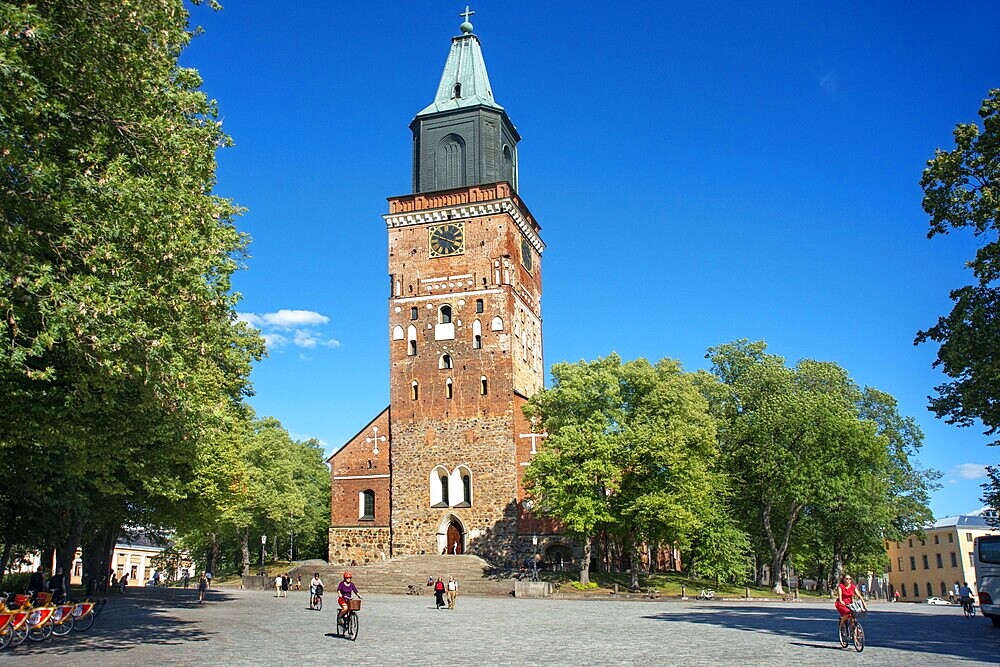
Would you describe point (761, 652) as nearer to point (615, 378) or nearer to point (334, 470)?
point (615, 378)

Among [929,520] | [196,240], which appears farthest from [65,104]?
[929,520]

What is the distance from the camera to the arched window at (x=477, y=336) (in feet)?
167

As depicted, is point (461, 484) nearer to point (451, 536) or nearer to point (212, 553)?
point (451, 536)

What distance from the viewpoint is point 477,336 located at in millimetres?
51000

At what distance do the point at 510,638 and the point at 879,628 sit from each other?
34.3 ft

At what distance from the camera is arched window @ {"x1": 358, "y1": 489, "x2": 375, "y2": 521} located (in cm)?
5169

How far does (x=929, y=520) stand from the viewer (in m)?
55.0

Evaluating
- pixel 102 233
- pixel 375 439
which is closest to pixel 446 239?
pixel 375 439

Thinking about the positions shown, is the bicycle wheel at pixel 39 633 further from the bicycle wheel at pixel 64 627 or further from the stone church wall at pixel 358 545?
the stone church wall at pixel 358 545

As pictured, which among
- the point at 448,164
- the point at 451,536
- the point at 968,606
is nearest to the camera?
the point at 968,606

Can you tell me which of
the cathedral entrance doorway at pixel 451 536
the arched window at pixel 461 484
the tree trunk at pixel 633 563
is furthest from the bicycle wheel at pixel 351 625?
the arched window at pixel 461 484

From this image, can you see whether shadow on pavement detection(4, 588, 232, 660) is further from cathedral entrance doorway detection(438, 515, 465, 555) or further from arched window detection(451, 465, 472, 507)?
arched window detection(451, 465, 472, 507)

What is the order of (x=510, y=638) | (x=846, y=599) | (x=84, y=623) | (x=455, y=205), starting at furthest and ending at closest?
(x=455, y=205) < (x=84, y=623) < (x=510, y=638) < (x=846, y=599)

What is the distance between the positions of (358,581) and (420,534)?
607cm
